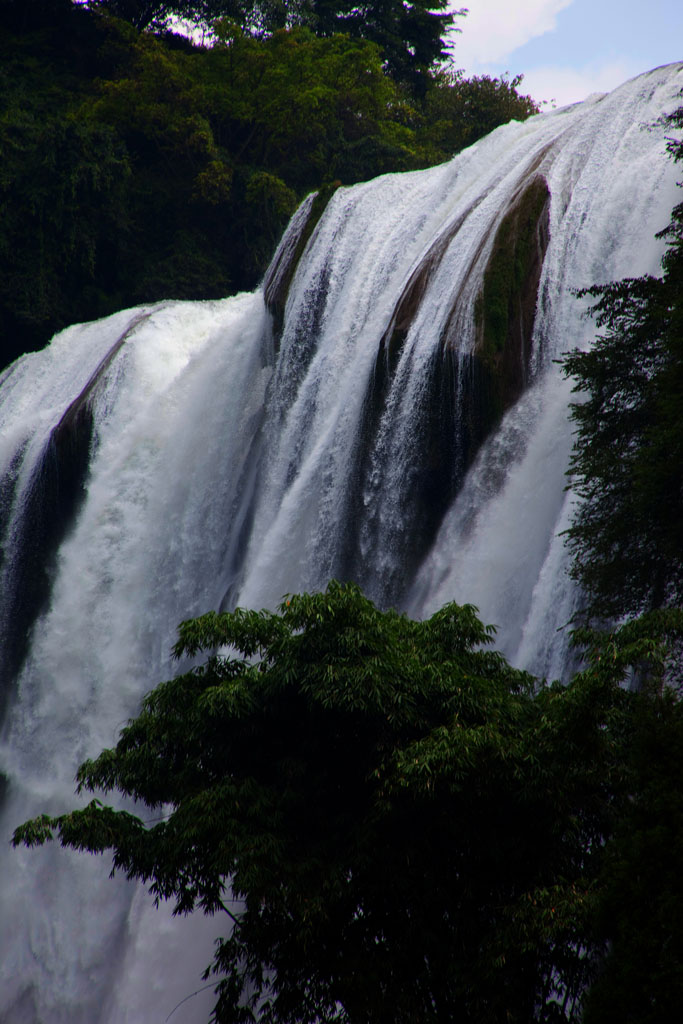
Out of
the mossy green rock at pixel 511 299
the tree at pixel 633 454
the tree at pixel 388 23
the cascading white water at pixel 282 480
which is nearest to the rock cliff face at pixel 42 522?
the cascading white water at pixel 282 480

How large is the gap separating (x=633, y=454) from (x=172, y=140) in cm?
2340

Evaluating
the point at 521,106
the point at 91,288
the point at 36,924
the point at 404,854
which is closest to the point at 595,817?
the point at 404,854

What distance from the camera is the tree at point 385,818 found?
5.77 metres

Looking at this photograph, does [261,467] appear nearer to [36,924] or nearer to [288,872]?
[36,924]

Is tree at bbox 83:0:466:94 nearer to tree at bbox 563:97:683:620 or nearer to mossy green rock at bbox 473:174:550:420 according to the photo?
mossy green rock at bbox 473:174:550:420

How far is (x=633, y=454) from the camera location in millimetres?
8633

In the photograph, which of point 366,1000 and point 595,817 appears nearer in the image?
point 366,1000

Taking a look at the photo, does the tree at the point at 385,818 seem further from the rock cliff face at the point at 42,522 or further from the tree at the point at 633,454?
the rock cliff face at the point at 42,522

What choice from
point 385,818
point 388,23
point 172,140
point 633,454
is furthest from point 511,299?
point 388,23

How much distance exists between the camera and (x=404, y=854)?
20.5 ft

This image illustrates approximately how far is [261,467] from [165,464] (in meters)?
2.66

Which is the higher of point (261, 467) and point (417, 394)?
point (417, 394)

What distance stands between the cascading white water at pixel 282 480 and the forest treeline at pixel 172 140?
7.70m

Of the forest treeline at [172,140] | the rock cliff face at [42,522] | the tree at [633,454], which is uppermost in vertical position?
the forest treeline at [172,140]
